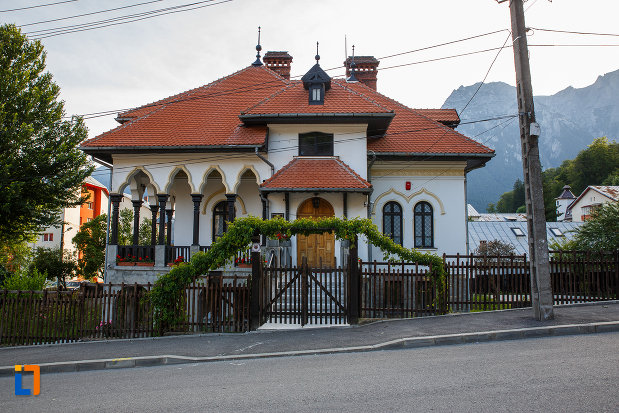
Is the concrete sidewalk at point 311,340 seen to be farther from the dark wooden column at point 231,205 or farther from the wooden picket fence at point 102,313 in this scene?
the dark wooden column at point 231,205

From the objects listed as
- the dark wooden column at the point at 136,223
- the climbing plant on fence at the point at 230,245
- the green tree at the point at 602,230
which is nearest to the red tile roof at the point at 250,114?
the dark wooden column at the point at 136,223

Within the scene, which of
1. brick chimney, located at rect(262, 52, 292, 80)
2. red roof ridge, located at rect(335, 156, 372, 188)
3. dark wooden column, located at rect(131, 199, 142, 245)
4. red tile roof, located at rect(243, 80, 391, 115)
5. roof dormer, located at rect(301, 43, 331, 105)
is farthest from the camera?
Result: brick chimney, located at rect(262, 52, 292, 80)

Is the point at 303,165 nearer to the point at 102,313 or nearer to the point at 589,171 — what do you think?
the point at 102,313

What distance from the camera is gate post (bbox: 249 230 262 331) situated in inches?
439

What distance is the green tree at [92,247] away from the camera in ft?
90.5

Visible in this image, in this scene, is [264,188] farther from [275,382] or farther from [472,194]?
[472,194]

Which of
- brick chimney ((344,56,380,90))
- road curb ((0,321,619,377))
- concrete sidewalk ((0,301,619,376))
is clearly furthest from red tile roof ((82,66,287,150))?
road curb ((0,321,619,377))

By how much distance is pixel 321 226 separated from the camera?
1118cm

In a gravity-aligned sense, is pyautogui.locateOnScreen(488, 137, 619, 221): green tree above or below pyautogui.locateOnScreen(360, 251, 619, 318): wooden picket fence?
Result: above

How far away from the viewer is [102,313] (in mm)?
11484

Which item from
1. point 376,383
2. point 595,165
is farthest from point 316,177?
point 595,165

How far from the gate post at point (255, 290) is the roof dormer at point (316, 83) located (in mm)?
8246

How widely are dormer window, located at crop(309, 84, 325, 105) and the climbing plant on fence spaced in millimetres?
7755

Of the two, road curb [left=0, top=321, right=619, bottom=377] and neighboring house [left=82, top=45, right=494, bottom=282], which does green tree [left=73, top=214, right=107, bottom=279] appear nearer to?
neighboring house [left=82, top=45, right=494, bottom=282]
